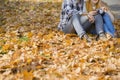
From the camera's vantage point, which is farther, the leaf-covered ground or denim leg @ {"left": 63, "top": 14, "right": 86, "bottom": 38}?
denim leg @ {"left": 63, "top": 14, "right": 86, "bottom": 38}

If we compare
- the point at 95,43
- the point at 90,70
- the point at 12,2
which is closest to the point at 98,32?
the point at 95,43

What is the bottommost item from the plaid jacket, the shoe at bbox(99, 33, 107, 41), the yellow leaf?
the shoe at bbox(99, 33, 107, 41)

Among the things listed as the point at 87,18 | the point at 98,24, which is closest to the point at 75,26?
the point at 87,18

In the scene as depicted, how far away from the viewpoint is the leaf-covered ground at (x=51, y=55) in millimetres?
4867

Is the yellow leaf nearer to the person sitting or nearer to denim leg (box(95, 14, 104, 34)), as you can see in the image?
the person sitting

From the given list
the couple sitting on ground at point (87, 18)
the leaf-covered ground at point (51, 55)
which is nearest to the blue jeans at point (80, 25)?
the couple sitting on ground at point (87, 18)

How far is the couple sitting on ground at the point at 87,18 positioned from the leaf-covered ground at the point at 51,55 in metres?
0.19

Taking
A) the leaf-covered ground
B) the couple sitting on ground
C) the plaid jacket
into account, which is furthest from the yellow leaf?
the plaid jacket

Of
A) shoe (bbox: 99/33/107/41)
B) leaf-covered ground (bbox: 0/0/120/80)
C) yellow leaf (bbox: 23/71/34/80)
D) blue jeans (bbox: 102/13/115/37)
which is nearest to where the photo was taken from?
yellow leaf (bbox: 23/71/34/80)

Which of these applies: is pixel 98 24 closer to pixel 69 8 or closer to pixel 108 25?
pixel 108 25

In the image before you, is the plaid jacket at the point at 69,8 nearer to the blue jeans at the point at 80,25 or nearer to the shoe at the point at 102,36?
the blue jeans at the point at 80,25

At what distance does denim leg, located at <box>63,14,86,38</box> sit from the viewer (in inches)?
285

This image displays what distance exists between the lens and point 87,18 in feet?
24.1

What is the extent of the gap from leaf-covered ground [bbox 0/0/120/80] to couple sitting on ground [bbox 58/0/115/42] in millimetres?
193
